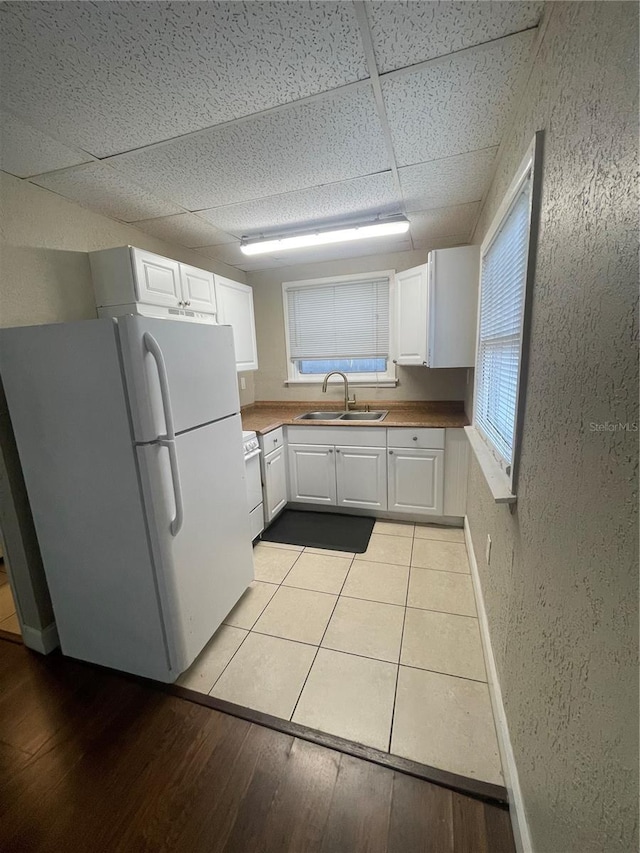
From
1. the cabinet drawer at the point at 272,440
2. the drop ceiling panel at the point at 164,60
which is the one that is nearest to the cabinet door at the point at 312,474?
the cabinet drawer at the point at 272,440

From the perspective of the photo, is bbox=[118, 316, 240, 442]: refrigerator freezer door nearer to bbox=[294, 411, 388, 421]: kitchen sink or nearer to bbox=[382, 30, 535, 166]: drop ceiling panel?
Result: bbox=[382, 30, 535, 166]: drop ceiling panel

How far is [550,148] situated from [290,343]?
114 inches

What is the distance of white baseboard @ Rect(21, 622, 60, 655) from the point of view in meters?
1.75

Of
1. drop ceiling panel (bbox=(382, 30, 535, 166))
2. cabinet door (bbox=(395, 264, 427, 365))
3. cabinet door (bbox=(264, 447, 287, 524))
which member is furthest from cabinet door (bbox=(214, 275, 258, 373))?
drop ceiling panel (bbox=(382, 30, 535, 166))

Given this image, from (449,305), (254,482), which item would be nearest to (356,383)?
(449,305)

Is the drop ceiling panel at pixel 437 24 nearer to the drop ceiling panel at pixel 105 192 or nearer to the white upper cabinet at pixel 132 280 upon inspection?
the drop ceiling panel at pixel 105 192

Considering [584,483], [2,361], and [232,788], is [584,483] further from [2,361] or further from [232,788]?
[2,361]

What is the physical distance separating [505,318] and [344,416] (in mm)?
2016

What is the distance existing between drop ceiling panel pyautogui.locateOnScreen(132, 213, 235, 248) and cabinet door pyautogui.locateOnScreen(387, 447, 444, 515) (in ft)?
7.20

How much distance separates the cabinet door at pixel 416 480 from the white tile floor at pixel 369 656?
17.4 inches

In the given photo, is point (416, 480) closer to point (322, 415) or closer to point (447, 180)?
point (322, 415)

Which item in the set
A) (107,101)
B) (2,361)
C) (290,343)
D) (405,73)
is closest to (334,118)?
(405,73)

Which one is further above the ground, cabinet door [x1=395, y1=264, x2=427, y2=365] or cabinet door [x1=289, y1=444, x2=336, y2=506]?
cabinet door [x1=395, y1=264, x2=427, y2=365]

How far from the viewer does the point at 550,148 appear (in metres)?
0.93
